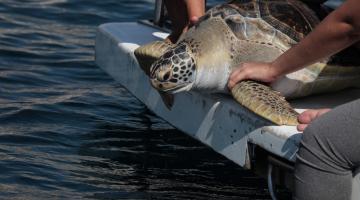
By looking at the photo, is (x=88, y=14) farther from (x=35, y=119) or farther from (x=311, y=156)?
(x=311, y=156)

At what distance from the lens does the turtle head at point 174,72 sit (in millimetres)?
4328

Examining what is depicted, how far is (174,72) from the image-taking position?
14.1 feet

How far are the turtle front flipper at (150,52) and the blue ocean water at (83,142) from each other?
2.28 ft

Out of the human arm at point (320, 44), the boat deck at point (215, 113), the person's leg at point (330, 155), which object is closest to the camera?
the person's leg at point (330, 155)

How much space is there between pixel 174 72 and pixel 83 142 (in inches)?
66.6

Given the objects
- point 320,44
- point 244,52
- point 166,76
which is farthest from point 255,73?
point 320,44

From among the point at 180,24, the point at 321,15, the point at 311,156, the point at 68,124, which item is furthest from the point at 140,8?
the point at 311,156

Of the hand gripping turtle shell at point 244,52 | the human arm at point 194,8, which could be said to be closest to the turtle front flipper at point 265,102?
Result: the hand gripping turtle shell at point 244,52

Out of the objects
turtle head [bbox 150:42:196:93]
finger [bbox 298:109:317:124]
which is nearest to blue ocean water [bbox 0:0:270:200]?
turtle head [bbox 150:42:196:93]

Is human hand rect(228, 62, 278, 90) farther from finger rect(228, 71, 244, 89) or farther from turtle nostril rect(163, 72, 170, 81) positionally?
turtle nostril rect(163, 72, 170, 81)

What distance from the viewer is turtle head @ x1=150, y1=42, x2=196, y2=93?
433 cm

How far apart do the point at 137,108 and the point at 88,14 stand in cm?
308

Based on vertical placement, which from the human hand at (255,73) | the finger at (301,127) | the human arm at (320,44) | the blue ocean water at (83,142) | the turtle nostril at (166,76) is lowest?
the blue ocean water at (83,142)

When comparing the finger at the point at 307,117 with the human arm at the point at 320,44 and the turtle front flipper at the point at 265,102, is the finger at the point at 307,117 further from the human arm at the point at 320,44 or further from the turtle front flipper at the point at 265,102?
the human arm at the point at 320,44
